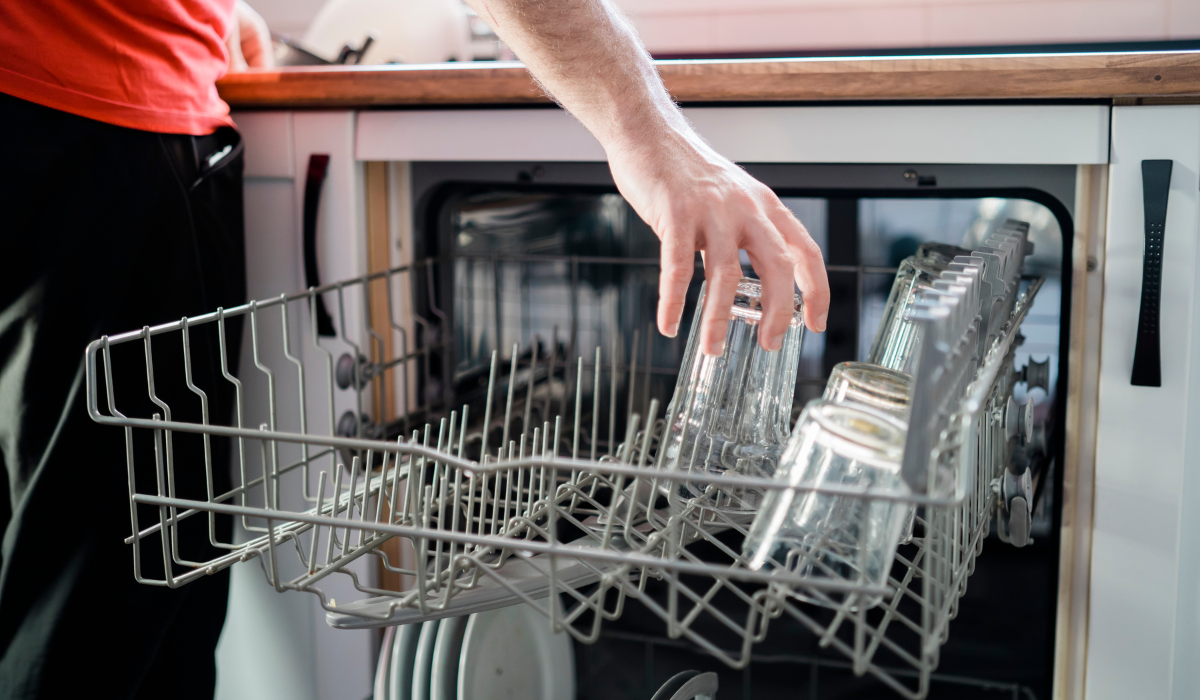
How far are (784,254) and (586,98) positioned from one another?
0.21m

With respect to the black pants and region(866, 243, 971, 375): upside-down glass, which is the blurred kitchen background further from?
region(866, 243, 971, 375): upside-down glass

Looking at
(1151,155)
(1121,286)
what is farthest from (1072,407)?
(1151,155)

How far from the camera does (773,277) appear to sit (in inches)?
22.5

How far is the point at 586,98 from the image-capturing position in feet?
2.21

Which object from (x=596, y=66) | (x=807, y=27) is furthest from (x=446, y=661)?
(x=807, y=27)

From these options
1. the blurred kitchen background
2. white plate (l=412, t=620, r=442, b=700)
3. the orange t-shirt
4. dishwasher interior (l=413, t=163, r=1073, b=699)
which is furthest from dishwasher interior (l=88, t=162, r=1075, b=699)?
the blurred kitchen background

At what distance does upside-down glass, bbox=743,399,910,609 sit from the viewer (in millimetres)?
481

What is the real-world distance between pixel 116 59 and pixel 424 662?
627 millimetres

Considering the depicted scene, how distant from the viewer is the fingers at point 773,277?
0.57 metres

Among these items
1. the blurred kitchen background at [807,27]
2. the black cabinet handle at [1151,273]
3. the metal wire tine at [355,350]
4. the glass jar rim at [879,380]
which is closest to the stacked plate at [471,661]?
the metal wire tine at [355,350]

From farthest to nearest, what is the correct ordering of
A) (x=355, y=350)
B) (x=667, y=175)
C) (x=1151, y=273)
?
1. (x=355, y=350)
2. (x=1151, y=273)
3. (x=667, y=175)

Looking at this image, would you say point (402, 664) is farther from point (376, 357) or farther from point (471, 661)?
point (376, 357)

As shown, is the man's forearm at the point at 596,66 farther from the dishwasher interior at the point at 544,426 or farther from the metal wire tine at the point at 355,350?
the metal wire tine at the point at 355,350

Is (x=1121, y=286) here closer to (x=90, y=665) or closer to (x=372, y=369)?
(x=372, y=369)
